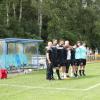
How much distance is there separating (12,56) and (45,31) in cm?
4019

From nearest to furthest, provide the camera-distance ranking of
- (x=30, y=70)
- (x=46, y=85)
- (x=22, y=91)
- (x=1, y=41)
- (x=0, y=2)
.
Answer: (x=22, y=91) → (x=46, y=85) → (x=1, y=41) → (x=30, y=70) → (x=0, y=2)

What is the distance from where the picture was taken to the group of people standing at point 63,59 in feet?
82.0

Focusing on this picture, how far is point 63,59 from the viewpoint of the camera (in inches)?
1012

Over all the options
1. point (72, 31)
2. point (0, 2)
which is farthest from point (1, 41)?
point (72, 31)

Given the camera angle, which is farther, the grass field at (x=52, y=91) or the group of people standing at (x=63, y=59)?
the group of people standing at (x=63, y=59)

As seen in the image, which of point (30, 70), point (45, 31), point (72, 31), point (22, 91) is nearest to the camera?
point (22, 91)

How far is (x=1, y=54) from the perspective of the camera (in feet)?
105

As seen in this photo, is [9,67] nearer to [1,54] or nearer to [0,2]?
[1,54]

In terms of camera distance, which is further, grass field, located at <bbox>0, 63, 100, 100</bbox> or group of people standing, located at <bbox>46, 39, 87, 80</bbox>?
group of people standing, located at <bbox>46, 39, 87, 80</bbox>

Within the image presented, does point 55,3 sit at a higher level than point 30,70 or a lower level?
higher

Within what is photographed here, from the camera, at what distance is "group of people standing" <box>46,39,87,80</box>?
82.0 feet

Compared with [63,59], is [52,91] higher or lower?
lower

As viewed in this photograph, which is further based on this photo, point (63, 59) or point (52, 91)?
point (63, 59)

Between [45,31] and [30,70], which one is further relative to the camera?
[45,31]
